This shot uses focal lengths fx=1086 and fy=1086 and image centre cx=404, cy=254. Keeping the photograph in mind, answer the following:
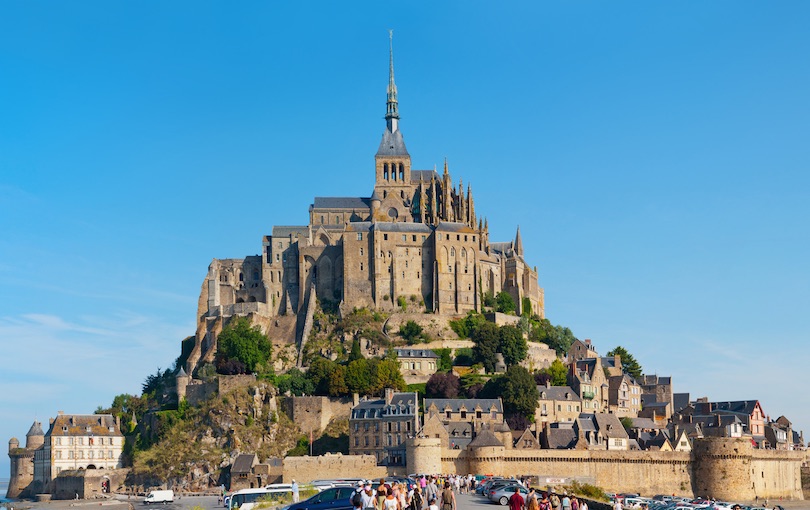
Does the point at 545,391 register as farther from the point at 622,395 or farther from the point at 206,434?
the point at 206,434

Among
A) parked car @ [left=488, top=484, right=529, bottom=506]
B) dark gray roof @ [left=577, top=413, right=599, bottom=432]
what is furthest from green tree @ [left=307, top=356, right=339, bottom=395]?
parked car @ [left=488, top=484, right=529, bottom=506]

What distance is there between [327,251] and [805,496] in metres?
47.7

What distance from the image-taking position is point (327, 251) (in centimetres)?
10488

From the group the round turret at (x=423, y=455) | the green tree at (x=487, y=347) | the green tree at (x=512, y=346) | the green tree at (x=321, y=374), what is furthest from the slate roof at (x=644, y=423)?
the green tree at (x=321, y=374)

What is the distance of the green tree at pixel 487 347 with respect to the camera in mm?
94312

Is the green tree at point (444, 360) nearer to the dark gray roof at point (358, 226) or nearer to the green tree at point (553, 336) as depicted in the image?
the green tree at point (553, 336)

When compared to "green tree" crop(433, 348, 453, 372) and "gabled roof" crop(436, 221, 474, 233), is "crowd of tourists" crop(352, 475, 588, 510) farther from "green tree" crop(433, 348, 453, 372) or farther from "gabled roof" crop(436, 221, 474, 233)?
"gabled roof" crop(436, 221, 474, 233)

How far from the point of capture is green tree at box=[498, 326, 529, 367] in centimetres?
9450

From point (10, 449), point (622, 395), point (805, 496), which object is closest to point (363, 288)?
point (622, 395)

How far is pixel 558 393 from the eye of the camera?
294 ft

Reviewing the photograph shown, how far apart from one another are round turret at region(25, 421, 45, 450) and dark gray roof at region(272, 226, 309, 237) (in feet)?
92.6

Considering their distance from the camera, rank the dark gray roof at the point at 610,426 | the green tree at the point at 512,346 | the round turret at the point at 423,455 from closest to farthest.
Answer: the round turret at the point at 423,455, the dark gray roof at the point at 610,426, the green tree at the point at 512,346

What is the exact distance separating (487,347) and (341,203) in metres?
27.0

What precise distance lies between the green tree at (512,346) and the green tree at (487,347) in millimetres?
522
